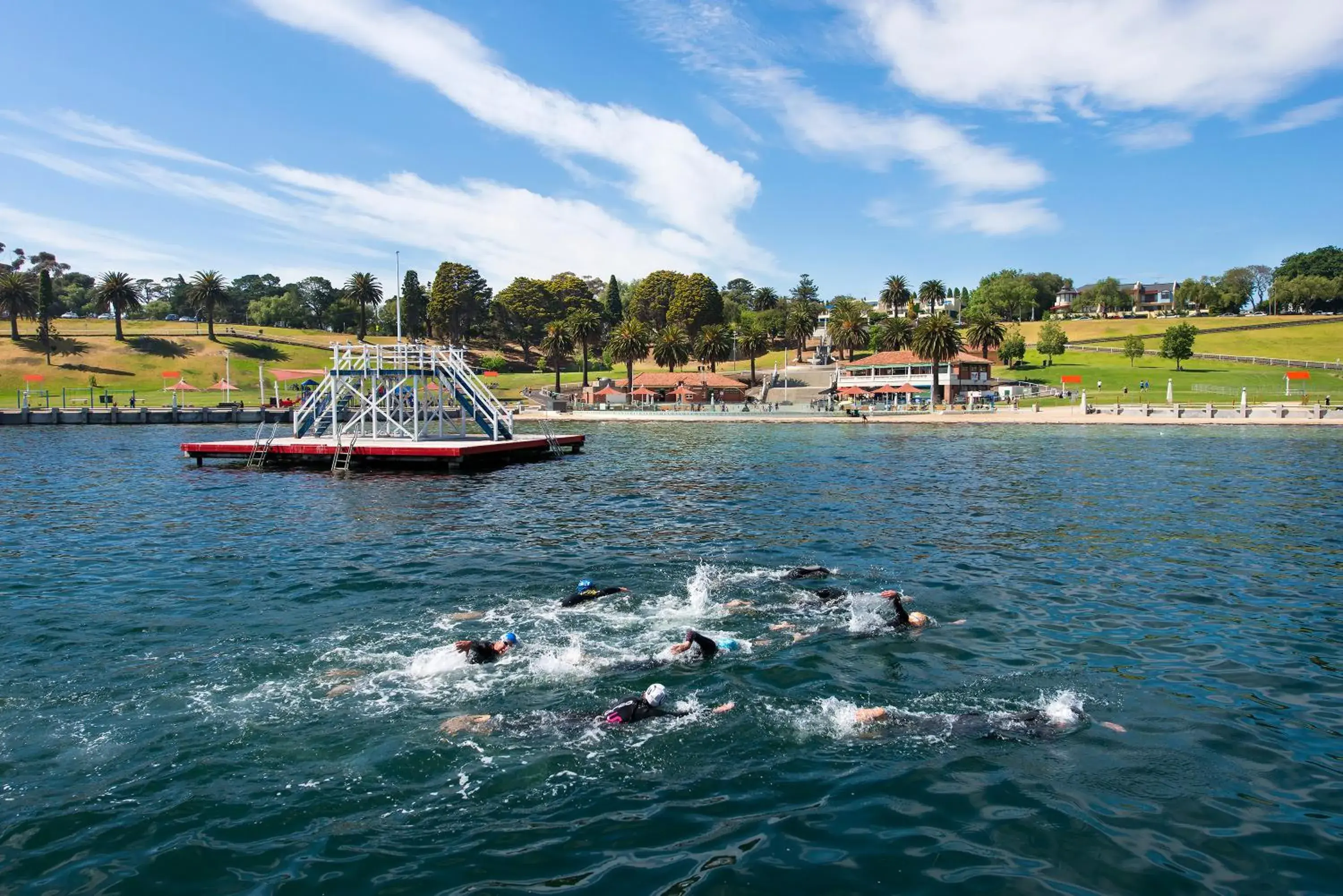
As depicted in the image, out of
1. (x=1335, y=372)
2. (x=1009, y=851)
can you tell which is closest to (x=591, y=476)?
(x=1009, y=851)

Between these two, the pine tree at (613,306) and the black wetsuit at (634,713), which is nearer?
the black wetsuit at (634,713)

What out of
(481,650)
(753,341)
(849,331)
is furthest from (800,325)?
(481,650)

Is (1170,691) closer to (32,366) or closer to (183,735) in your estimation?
(183,735)

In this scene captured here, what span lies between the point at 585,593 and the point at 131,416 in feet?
273

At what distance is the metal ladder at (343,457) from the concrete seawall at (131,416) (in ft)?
128

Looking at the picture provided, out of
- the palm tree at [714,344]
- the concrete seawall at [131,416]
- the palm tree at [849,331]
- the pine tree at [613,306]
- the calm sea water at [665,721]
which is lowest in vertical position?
the calm sea water at [665,721]

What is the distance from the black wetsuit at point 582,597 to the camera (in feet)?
54.6

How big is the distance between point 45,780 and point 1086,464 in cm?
4409

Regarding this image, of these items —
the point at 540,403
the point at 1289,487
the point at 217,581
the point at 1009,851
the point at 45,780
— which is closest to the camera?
the point at 1009,851

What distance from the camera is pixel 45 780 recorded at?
31.7ft

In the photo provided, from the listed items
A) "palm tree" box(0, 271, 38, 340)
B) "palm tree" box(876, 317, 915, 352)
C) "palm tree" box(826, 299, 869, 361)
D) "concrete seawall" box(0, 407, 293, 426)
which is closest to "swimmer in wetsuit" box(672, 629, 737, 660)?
"concrete seawall" box(0, 407, 293, 426)

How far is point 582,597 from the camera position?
16.8 metres

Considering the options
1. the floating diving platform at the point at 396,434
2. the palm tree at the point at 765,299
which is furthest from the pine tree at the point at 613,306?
the floating diving platform at the point at 396,434

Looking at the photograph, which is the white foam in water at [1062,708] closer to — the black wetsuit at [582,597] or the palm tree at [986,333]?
the black wetsuit at [582,597]
